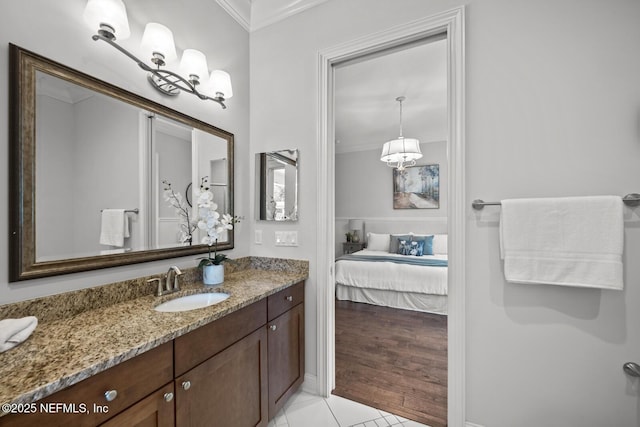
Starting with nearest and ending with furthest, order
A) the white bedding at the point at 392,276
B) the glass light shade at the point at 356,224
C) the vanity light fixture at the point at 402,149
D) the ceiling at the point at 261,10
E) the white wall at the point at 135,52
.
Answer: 1. the white wall at the point at 135,52
2. the ceiling at the point at 261,10
3. the white bedding at the point at 392,276
4. the vanity light fixture at the point at 402,149
5. the glass light shade at the point at 356,224

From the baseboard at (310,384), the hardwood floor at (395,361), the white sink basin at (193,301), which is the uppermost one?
the white sink basin at (193,301)

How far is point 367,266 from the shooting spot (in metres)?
3.71

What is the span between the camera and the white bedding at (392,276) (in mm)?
3340

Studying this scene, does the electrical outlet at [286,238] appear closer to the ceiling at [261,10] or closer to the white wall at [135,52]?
the white wall at [135,52]

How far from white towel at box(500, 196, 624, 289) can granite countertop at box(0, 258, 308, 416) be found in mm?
1284

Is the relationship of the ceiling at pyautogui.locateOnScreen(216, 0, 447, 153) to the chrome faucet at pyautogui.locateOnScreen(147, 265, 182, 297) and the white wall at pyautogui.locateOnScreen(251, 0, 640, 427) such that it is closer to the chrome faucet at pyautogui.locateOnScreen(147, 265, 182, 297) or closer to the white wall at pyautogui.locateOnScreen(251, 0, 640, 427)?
the white wall at pyautogui.locateOnScreen(251, 0, 640, 427)

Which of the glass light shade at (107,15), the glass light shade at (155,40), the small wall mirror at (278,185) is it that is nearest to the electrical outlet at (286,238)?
the small wall mirror at (278,185)

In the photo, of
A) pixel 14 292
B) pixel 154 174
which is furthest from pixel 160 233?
pixel 14 292

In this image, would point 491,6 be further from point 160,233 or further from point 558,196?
point 160,233

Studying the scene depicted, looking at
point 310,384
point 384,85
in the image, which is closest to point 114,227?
point 310,384

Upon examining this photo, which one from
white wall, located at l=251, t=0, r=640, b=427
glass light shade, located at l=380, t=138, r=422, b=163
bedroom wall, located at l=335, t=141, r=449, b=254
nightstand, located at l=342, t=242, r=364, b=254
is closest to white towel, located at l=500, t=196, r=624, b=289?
white wall, located at l=251, t=0, r=640, b=427

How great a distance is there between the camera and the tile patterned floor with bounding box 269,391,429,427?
1635mm

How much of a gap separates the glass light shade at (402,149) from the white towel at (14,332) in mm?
3509

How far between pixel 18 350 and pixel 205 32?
1.89 meters
